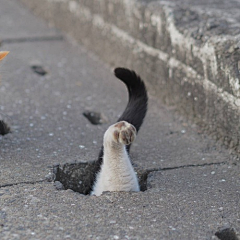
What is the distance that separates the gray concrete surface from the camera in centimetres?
178

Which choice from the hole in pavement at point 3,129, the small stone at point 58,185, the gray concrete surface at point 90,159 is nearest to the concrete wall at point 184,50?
the gray concrete surface at point 90,159

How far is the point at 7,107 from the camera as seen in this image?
2.98 meters

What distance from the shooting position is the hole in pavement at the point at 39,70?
3.69 m

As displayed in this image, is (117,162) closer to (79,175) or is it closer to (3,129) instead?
(79,175)

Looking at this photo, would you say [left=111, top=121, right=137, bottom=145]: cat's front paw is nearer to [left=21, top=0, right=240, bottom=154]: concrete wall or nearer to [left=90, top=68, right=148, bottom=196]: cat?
[left=90, top=68, right=148, bottom=196]: cat

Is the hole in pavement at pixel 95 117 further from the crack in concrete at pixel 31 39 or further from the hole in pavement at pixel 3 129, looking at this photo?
the crack in concrete at pixel 31 39

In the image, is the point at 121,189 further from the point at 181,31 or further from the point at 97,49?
the point at 97,49

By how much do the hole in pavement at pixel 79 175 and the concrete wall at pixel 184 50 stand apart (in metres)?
0.57

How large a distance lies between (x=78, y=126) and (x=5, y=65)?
129 cm

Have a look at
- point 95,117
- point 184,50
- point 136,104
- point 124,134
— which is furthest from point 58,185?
point 184,50

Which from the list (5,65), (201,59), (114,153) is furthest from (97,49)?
(114,153)

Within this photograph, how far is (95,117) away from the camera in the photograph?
298 centimetres

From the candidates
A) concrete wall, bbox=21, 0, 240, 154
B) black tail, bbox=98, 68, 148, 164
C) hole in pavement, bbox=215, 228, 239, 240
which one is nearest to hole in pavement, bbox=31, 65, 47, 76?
concrete wall, bbox=21, 0, 240, 154

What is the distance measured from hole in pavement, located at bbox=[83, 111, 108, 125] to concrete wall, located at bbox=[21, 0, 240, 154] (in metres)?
0.49
